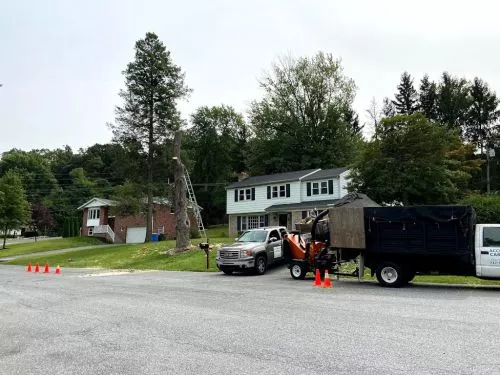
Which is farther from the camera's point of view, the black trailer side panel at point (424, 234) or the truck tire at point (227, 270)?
the truck tire at point (227, 270)

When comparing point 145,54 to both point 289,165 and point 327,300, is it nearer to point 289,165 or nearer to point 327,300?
point 289,165

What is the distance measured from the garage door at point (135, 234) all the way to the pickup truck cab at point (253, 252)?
37.6 meters

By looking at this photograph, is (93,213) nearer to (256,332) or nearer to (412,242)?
(412,242)

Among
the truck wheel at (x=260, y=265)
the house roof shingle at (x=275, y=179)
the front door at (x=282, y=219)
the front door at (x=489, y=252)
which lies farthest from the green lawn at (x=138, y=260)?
the house roof shingle at (x=275, y=179)

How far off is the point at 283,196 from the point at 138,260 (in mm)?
19342

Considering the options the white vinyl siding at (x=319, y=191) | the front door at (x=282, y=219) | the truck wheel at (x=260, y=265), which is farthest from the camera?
the front door at (x=282, y=219)

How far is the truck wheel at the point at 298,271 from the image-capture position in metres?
17.9

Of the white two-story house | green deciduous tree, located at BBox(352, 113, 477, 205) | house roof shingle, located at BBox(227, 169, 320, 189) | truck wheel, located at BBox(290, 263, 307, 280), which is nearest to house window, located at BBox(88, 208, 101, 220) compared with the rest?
the white two-story house

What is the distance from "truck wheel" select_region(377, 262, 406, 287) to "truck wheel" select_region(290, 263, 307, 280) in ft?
11.3

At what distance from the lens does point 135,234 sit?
58.0 m

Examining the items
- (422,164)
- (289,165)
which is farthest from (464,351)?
(289,165)

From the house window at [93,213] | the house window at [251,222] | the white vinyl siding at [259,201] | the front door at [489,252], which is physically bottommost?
the front door at [489,252]

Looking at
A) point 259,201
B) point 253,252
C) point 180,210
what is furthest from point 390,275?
point 259,201

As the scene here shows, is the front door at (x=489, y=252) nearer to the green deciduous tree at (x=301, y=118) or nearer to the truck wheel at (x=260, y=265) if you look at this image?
the truck wheel at (x=260, y=265)
